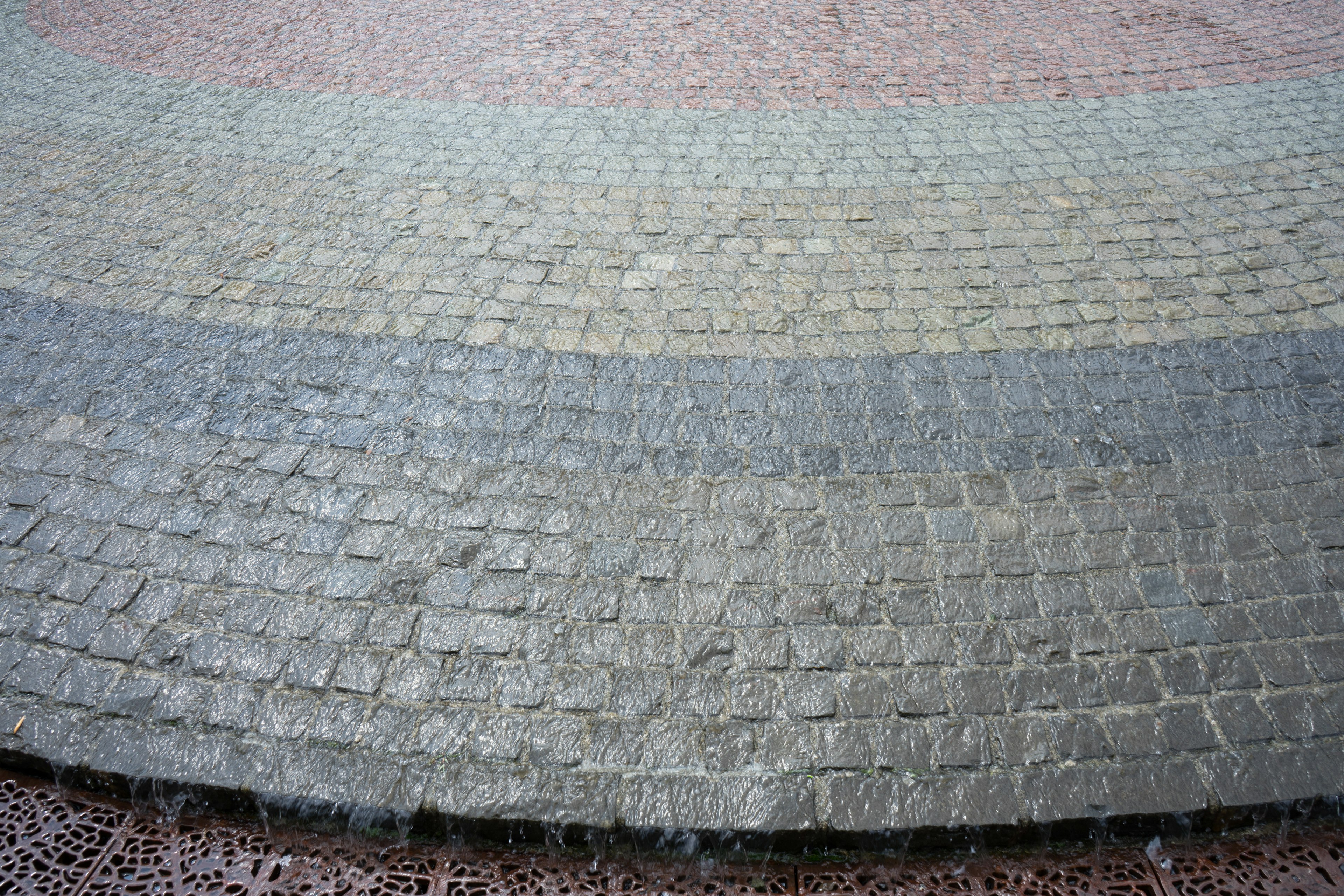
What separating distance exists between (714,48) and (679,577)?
6.78 m

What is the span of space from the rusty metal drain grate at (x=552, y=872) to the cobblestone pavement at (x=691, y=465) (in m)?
0.18

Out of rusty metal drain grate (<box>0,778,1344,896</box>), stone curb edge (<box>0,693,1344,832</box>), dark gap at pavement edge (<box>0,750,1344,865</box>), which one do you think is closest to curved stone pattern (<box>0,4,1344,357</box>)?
stone curb edge (<box>0,693,1344,832</box>)

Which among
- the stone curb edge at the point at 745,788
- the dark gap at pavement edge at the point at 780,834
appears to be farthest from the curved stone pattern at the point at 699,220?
the dark gap at pavement edge at the point at 780,834

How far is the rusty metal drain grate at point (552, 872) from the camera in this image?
3.02m

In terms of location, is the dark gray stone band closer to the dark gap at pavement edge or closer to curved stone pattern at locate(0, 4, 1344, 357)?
curved stone pattern at locate(0, 4, 1344, 357)

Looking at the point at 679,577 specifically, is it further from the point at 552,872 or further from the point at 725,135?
the point at 725,135

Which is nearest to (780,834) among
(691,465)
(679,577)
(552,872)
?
(552,872)

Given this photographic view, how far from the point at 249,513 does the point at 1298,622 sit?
4.82 metres

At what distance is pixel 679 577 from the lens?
12.6 feet

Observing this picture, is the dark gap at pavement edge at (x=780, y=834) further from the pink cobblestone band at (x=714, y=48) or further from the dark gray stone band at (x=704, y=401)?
the pink cobblestone band at (x=714, y=48)

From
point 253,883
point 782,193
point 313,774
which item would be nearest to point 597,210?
point 782,193

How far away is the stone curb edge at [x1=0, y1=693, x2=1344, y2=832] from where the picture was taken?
3.11 meters

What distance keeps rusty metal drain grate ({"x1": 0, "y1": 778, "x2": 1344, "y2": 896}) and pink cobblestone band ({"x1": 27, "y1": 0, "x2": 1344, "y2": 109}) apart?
6.25 metres

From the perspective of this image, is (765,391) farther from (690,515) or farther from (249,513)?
(249,513)
